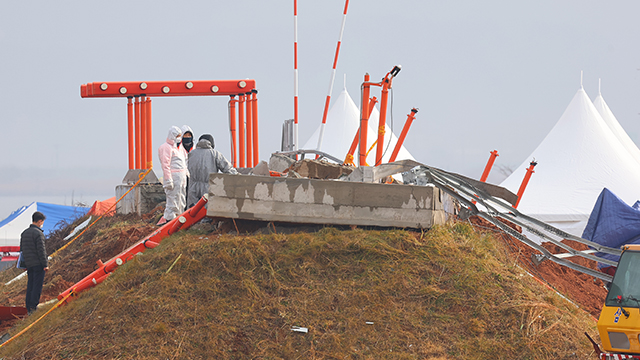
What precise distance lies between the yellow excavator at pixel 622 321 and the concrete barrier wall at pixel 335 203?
7.15 feet

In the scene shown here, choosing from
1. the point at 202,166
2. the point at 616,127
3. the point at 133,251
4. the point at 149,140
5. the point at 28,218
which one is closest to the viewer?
the point at 133,251

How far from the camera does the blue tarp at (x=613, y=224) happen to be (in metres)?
9.48

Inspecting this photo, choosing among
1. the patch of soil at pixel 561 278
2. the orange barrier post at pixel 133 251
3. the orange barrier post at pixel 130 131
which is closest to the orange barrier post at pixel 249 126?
the orange barrier post at pixel 130 131

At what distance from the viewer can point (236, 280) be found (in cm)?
596

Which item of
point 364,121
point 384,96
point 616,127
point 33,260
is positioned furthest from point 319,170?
point 616,127

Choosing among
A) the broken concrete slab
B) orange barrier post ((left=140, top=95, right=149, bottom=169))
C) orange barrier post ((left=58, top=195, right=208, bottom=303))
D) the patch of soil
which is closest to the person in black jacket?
orange barrier post ((left=58, top=195, right=208, bottom=303))

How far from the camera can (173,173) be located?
924 cm

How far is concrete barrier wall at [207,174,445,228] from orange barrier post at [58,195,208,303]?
0.70 meters

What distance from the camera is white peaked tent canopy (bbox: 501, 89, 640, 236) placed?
15367 mm

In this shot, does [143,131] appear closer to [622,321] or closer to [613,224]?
[613,224]

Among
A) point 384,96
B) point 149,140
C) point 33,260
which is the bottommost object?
point 33,260

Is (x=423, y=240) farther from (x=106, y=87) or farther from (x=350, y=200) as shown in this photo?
(x=106, y=87)

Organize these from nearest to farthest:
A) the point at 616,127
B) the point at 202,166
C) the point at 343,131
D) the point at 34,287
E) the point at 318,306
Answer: the point at 318,306, the point at 34,287, the point at 202,166, the point at 616,127, the point at 343,131

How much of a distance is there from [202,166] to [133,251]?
6.13 ft
